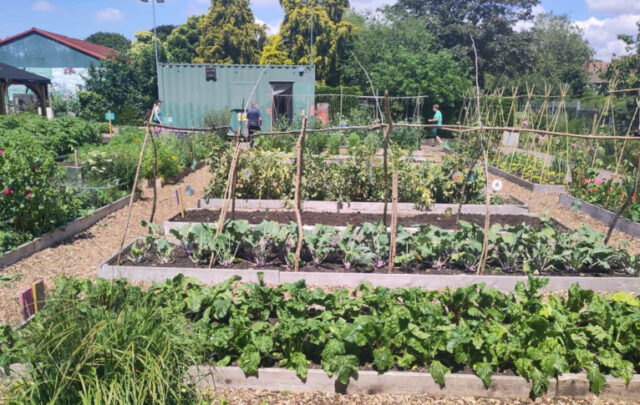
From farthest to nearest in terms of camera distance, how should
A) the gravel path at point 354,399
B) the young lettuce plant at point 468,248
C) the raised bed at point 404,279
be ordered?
the young lettuce plant at point 468,248 < the raised bed at point 404,279 < the gravel path at point 354,399

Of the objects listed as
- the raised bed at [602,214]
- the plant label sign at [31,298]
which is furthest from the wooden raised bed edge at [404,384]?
the raised bed at [602,214]

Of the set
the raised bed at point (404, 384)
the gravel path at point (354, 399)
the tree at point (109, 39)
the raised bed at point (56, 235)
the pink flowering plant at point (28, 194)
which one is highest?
the tree at point (109, 39)

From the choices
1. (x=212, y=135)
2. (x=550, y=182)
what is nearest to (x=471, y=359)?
(x=550, y=182)

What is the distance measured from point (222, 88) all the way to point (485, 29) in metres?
19.1

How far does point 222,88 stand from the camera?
1839cm

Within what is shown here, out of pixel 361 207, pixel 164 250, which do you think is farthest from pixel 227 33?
pixel 164 250

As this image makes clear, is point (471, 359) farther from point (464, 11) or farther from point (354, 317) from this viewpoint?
point (464, 11)

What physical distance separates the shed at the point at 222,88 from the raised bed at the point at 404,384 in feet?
50.8

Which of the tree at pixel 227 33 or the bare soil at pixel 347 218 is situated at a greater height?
the tree at pixel 227 33

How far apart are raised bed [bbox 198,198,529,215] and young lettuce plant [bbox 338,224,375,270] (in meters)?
2.47

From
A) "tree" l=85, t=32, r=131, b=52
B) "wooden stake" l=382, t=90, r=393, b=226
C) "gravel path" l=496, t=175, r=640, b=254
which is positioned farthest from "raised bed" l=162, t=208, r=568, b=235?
"tree" l=85, t=32, r=131, b=52

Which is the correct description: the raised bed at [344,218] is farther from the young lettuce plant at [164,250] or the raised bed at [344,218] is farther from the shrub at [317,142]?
the shrub at [317,142]

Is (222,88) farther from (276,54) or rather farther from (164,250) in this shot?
(164,250)

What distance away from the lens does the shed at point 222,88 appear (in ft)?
59.9
